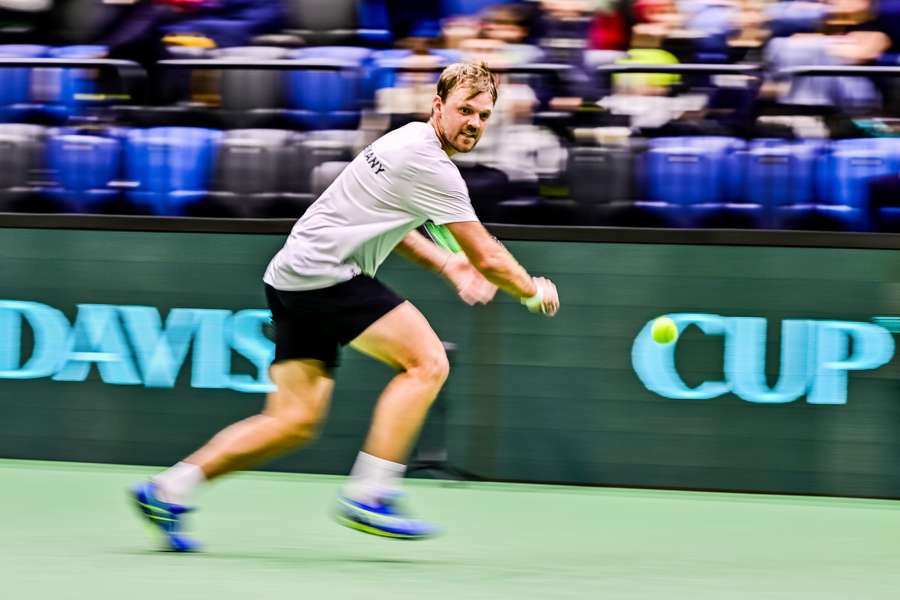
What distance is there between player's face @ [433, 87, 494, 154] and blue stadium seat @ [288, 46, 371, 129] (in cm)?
271

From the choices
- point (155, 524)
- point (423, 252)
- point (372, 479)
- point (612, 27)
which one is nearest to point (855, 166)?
point (612, 27)

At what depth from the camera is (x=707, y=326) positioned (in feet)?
23.8

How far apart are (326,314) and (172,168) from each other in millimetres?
3050

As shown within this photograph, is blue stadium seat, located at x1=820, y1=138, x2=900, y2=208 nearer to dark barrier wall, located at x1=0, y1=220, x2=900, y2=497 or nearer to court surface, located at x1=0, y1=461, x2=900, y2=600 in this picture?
dark barrier wall, located at x1=0, y1=220, x2=900, y2=497

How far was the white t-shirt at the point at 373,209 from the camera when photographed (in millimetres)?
5012

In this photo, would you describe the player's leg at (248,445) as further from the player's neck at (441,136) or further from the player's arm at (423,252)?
the player's neck at (441,136)

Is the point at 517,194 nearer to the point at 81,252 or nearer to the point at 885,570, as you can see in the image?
the point at 81,252

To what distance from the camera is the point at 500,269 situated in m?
4.93

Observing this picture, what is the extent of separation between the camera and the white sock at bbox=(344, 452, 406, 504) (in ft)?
16.5

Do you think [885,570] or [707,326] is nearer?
[885,570]

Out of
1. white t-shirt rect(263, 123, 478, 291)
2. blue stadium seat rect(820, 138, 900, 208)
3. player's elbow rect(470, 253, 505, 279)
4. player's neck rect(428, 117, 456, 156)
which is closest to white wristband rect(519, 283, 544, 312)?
player's elbow rect(470, 253, 505, 279)

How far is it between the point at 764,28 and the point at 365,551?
12.8 feet

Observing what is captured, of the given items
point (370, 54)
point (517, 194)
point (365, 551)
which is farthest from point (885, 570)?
point (370, 54)

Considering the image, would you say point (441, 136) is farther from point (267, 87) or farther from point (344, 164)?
point (267, 87)
